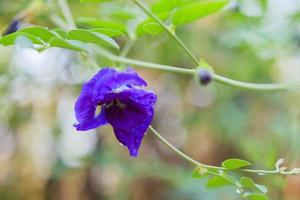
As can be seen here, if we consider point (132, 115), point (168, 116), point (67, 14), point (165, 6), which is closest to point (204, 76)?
point (132, 115)

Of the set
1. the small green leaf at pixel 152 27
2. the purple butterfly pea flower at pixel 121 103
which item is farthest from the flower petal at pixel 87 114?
the small green leaf at pixel 152 27

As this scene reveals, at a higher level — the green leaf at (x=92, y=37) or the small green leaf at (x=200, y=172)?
the green leaf at (x=92, y=37)

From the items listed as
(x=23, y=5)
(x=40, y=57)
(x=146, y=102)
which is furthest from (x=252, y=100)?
(x=146, y=102)

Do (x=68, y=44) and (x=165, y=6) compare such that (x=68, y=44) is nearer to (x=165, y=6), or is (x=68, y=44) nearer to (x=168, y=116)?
(x=165, y=6)

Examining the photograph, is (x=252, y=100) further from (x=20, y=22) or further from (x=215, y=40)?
(x=20, y=22)

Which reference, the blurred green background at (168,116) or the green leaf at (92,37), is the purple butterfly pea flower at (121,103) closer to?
the green leaf at (92,37)

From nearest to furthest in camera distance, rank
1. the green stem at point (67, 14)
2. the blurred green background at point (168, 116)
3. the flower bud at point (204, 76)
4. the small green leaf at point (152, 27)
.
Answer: the flower bud at point (204, 76) < the small green leaf at point (152, 27) < the green stem at point (67, 14) < the blurred green background at point (168, 116)
